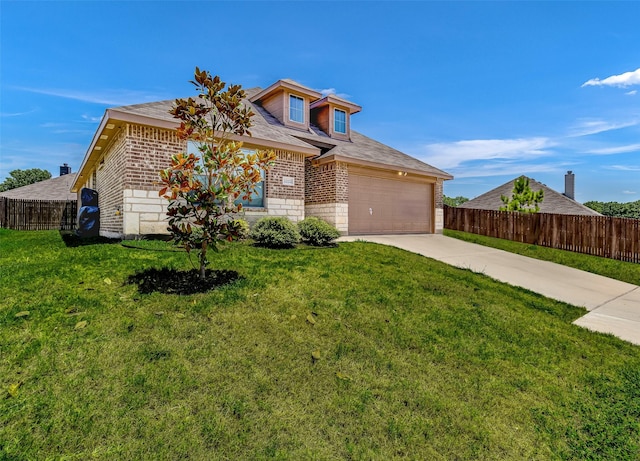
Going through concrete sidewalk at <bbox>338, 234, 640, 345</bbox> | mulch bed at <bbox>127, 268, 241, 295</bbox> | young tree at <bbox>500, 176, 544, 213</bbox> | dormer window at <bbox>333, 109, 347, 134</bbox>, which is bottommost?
concrete sidewalk at <bbox>338, 234, 640, 345</bbox>

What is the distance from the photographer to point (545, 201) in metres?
26.9

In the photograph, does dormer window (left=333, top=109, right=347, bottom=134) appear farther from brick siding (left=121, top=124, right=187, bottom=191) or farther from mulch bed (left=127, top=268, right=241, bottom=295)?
mulch bed (left=127, top=268, right=241, bottom=295)

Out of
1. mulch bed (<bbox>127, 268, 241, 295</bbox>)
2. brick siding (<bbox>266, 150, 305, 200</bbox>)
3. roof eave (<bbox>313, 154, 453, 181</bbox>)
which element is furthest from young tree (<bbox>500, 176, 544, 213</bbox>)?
mulch bed (<bbox>127, 268, 241, 295</bbox>)

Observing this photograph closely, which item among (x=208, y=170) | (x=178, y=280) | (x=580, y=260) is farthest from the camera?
(x=580, y=260)

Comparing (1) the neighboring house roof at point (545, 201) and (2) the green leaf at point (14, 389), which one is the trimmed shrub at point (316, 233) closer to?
(2) the green leaf at point (14, 389)

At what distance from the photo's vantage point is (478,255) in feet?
37.2

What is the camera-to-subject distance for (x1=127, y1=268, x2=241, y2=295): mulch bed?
5035mm

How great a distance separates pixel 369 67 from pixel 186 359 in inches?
442

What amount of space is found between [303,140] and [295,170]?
8.93 ft

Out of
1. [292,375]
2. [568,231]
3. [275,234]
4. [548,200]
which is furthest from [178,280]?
[548,200]

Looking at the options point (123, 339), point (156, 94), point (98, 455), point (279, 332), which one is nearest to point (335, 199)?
point (156, 94)

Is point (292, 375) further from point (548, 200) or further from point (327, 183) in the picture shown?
point (548, 200)

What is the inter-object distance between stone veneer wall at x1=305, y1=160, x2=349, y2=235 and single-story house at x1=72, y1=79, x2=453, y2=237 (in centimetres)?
4

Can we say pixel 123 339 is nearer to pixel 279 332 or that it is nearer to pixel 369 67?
pixel 279 332
